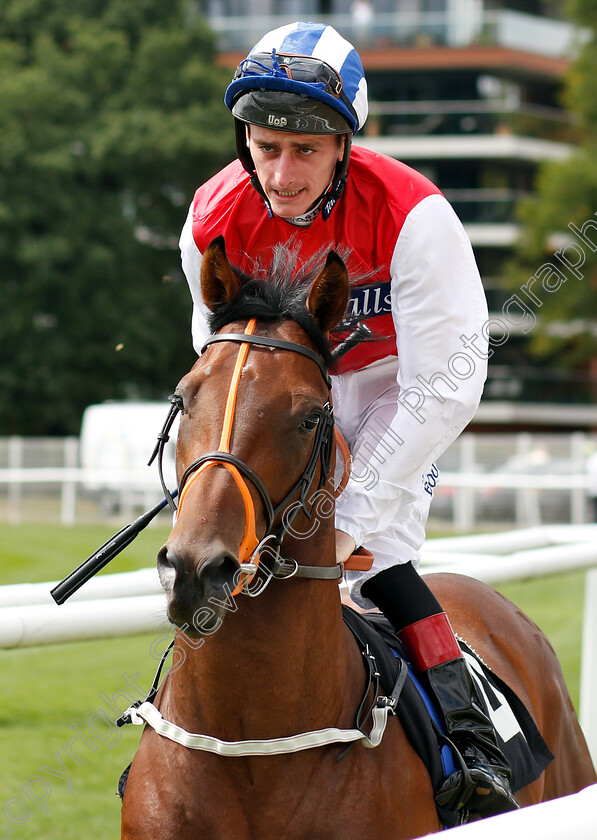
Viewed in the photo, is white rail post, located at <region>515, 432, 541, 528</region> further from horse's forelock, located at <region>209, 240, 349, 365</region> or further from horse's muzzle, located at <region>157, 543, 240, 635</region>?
horse's muzzle, located at <region>157, 543, 240, 635</region>

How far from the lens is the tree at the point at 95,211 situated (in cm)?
2656

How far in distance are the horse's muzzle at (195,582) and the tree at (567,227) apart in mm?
25271

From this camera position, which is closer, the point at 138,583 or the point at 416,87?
the point at 138,583

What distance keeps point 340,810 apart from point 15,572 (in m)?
9.69

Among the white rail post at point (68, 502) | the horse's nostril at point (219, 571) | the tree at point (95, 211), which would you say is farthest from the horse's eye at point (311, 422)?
the tree at point (95, 211)

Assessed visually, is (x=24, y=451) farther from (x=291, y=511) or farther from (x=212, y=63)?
(x=291, y=511)

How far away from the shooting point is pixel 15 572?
11.4 m

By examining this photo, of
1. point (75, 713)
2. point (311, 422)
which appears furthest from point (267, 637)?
point (75, 713)

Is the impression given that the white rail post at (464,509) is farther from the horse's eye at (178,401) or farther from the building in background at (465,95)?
the building in background at (465,95)

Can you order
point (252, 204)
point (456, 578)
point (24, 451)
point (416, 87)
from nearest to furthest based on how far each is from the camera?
point (252, 204)
point (456, 578)
point (24, 451)
point (416, 87)

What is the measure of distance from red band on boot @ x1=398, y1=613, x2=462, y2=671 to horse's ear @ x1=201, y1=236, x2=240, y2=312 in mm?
979

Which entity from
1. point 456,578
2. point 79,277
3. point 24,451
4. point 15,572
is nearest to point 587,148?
point 79,277

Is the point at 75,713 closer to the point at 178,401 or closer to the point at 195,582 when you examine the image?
the point at 178,401

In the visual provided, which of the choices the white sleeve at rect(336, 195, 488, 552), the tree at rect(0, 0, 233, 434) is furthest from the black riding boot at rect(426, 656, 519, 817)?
the tree at rect(0, 0, 233, 434)
